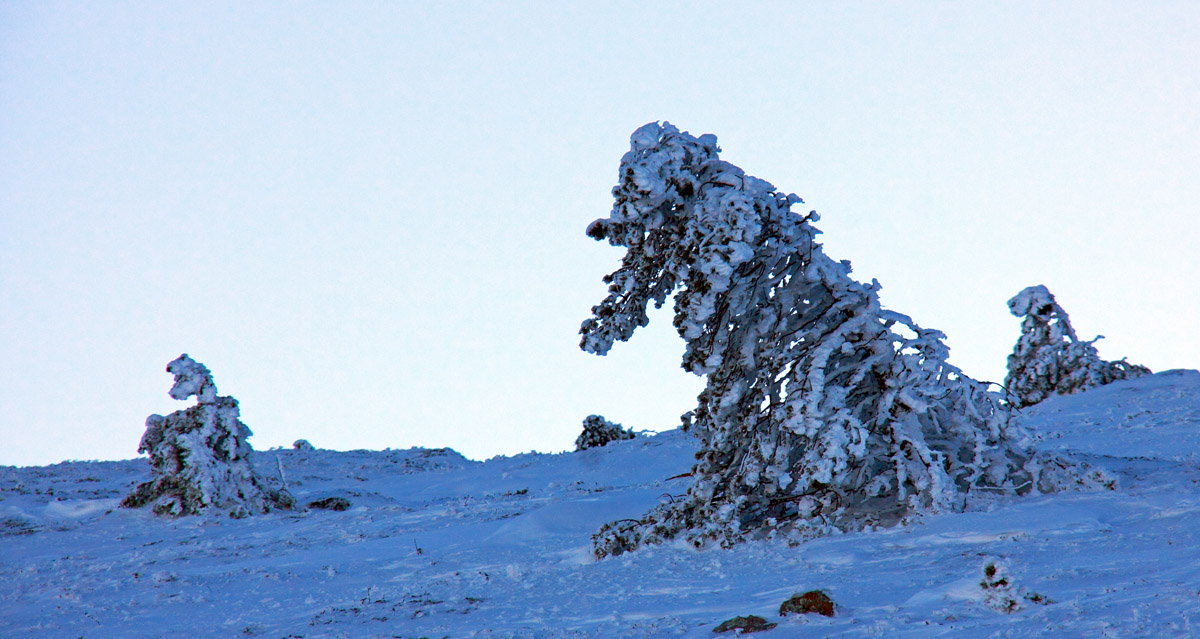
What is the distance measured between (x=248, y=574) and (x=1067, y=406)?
13.7 meters

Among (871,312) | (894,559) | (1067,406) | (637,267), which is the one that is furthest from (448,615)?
(1067,406)

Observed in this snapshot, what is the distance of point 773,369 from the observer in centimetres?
744

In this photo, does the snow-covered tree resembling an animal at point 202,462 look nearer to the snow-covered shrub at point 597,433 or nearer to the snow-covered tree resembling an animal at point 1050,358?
the snow-covered shrub at point 597,433

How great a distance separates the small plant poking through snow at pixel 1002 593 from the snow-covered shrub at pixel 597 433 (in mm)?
14682

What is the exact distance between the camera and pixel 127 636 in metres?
5.43

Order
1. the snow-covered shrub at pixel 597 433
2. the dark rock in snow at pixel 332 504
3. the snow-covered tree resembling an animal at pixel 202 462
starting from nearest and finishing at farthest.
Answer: the snow-covered tree resembling an animal at pixel 202 462, the dark rock in snow at pixel 332 504, the snow-covered shrub at pixel 597 433

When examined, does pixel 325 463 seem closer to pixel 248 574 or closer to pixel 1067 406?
pixel 248 574

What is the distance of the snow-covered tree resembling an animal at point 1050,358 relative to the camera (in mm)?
20094

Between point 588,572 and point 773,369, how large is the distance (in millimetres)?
2158

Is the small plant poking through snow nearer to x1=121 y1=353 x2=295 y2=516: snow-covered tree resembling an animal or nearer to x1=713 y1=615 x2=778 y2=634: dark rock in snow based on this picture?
x1=713 y1=615 x2=778 y2=634: dark rock in snow

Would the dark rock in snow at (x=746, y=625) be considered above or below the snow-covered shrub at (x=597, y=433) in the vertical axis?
below

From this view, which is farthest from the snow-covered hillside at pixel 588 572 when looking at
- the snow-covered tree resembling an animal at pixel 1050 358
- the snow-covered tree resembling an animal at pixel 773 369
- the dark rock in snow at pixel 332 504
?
the snow-covered tree resembling an animal at pixel 1050 358

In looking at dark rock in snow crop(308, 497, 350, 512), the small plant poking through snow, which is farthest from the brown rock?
dark rock in snow crop(308, 497, 350, 512)

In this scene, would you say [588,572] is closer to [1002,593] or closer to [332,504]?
[1002,593]
